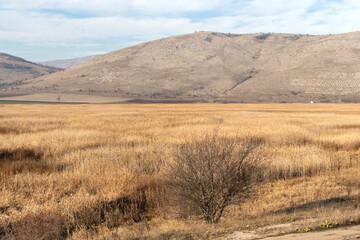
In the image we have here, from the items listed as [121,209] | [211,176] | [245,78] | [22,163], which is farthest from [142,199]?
[245,78]

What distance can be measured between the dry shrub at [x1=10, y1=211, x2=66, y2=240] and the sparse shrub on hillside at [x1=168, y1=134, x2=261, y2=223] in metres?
2.92

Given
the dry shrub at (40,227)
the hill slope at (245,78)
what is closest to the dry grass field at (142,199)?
the dry shrub at (40,227)

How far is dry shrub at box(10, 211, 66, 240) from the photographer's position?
7793 millimetres

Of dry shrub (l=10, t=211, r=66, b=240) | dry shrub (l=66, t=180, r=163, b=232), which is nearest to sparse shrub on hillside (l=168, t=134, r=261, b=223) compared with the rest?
dry shrub (l=66, t=180, r=163, b=232)

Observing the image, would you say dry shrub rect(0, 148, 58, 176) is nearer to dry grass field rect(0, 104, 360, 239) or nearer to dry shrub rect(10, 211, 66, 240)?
dry grass field rect(0, 104, 360, 239)

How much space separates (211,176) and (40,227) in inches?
166

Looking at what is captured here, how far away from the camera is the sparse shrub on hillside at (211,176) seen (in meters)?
8.37

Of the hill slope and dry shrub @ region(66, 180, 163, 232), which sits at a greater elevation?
the hill slope

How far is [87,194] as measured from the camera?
33.2 feet

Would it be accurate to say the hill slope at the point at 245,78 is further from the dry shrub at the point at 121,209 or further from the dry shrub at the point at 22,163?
the dry shrub at the point at 121,209

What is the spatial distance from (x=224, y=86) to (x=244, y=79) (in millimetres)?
15943

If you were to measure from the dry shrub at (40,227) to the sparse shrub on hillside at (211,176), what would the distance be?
292 centimetres

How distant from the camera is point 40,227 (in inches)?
318

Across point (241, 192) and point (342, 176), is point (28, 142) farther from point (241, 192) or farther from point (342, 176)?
point (342, 176)
